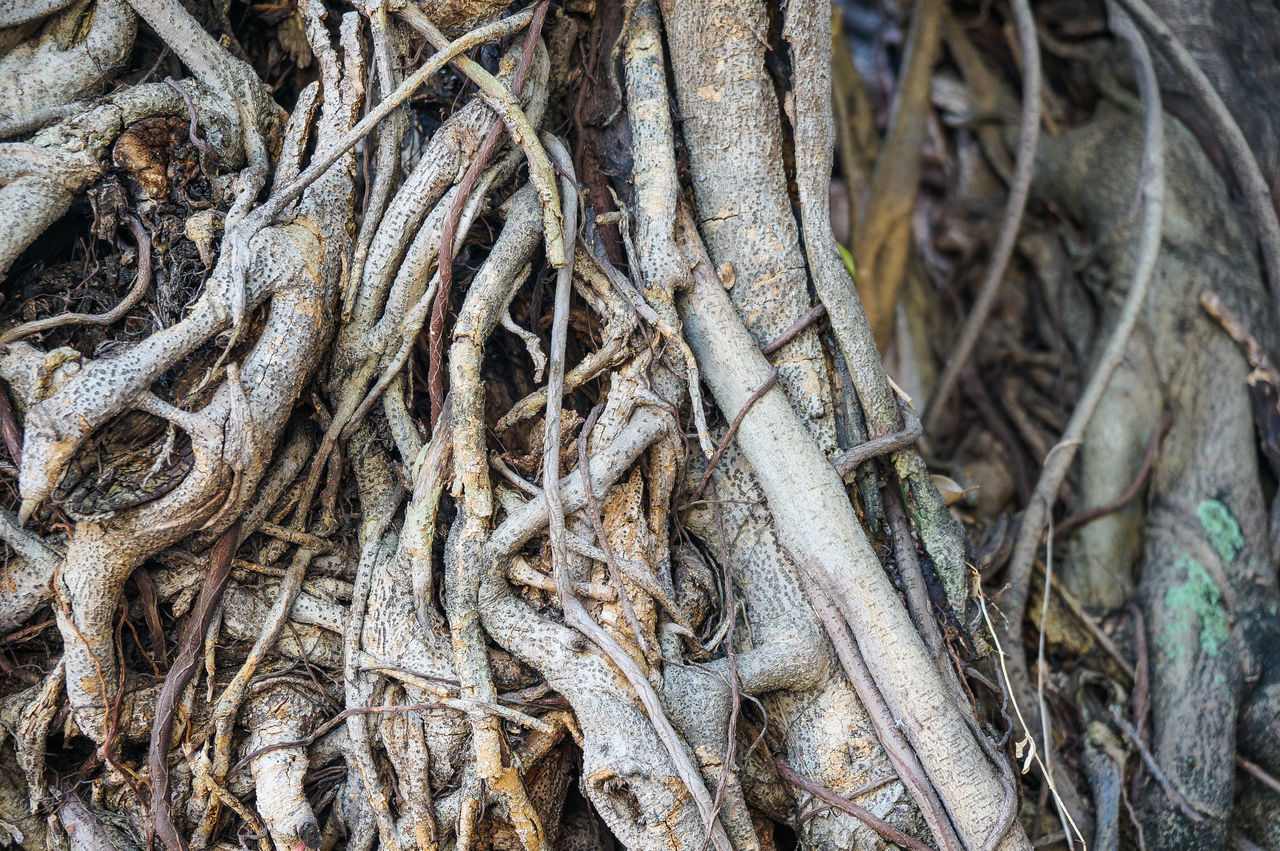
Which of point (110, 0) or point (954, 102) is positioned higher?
point (110, 0)

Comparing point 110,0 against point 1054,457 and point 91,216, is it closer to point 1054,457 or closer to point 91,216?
point 91,216

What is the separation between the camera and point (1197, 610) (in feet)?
6.53

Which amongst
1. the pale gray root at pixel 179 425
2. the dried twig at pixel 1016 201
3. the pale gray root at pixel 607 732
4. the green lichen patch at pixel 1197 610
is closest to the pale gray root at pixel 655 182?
the pale gray root at pixel 607 732

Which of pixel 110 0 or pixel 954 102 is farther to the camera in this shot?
pixel 954 102

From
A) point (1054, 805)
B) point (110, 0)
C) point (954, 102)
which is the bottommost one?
point (1054, 805)

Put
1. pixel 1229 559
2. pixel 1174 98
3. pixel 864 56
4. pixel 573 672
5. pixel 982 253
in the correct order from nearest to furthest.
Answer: pixel 573 672 < pixel 1229 559 < pixel 1174 98 < pixel 982 253 < pixel 864 56

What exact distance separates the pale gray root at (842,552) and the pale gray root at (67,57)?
1169 millimetres

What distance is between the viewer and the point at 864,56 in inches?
141

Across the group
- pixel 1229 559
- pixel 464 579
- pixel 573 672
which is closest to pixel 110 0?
pixel 464 579

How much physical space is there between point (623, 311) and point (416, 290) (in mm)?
386

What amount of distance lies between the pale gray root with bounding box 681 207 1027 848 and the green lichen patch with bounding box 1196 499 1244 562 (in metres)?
0.98

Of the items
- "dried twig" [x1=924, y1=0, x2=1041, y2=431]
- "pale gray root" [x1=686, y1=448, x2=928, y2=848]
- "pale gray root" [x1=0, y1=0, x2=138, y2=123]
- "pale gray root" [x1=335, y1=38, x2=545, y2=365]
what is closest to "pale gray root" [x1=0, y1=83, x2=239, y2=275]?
"pale gray root" [x1=0, y1=0, x2=138, y2=123]

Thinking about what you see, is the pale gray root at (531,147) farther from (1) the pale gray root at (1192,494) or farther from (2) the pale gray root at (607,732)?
(1) the pale gray root at (1192,494)

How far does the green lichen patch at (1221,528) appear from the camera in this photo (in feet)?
6.68
